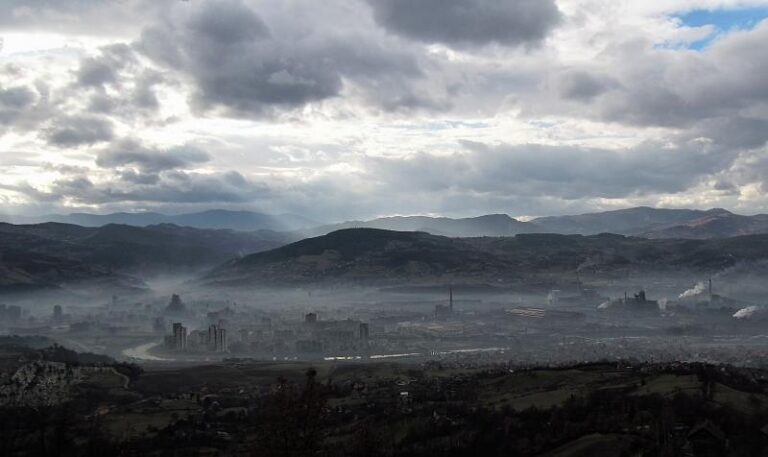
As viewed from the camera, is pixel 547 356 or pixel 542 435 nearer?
pixel 542 435

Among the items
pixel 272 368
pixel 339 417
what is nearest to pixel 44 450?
pixel 339 417

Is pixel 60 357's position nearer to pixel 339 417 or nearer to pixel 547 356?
pixel 339 417

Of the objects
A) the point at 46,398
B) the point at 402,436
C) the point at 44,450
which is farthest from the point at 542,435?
the point at 46,398

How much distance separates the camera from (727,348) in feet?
553

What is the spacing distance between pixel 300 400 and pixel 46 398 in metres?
68.1

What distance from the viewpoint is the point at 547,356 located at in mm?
160125

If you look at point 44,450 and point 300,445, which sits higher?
point 300,445

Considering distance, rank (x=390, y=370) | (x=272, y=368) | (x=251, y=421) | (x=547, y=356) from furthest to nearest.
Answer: (x=547, y=356) < (x=272, y=368) < (x=390, y=370) < (x=251, y=421)

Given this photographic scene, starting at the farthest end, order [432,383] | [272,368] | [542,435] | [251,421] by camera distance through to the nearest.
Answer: [272,368] < [432,383] < [251,421] < [542,435]

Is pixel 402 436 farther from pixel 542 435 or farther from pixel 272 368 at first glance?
pixel 272 368

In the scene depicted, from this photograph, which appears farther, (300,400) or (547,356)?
(547,356)

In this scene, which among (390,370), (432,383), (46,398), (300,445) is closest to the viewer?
(300,445)

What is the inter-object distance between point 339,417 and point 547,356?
89.2 m

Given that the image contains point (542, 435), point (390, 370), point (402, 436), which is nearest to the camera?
point (542, 435)
